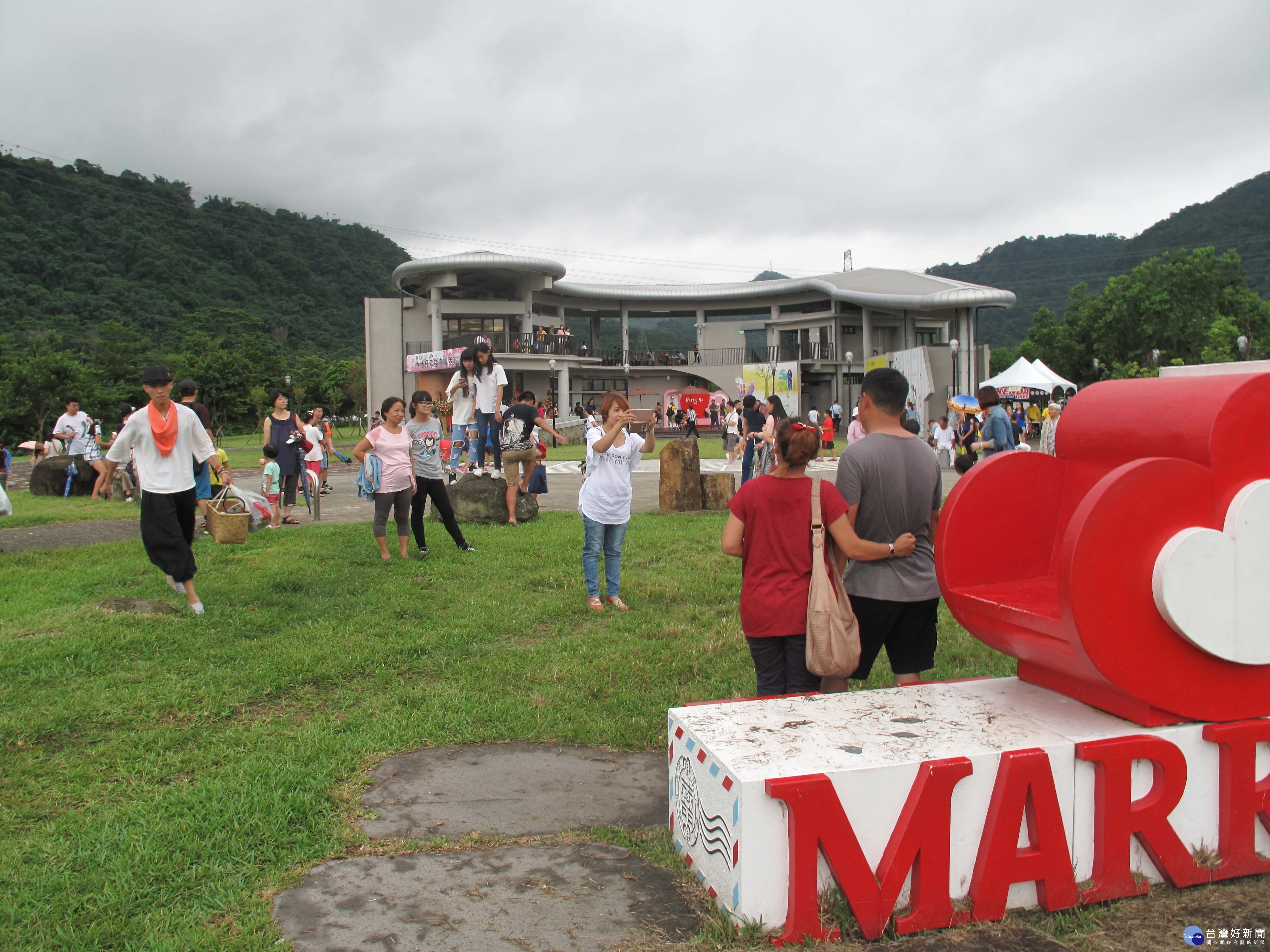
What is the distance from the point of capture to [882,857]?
262cm

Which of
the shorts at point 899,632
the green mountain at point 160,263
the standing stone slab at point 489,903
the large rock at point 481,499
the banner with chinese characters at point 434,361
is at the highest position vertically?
the green mountain at point 160,263

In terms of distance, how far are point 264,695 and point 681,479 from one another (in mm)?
7946

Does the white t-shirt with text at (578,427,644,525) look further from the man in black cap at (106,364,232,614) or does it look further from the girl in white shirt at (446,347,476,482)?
the girl in white shirt at (446,347,476,482)

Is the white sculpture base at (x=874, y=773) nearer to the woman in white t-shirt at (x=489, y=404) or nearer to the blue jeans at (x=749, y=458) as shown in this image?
the woman in white t-shirt at (x=489, y=404)

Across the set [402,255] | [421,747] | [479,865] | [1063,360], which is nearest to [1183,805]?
[479,865]

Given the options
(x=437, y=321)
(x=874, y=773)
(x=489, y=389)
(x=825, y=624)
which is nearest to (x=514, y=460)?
(x=489, y=389)

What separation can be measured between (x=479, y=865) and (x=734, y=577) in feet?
15.9

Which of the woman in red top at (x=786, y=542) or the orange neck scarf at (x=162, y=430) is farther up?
the orange neck scarf at (x=162, y=430)

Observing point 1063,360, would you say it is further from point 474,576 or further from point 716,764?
point 716,764

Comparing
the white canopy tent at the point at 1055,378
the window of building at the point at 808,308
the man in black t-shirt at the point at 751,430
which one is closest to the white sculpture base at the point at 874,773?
the man in black t-shirt at the point at 751,430

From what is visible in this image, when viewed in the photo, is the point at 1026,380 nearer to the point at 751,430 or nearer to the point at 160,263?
the point at 751,430

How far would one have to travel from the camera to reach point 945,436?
1791cm

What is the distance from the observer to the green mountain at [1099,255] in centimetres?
7419

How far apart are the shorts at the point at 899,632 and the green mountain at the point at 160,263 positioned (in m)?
56.8
